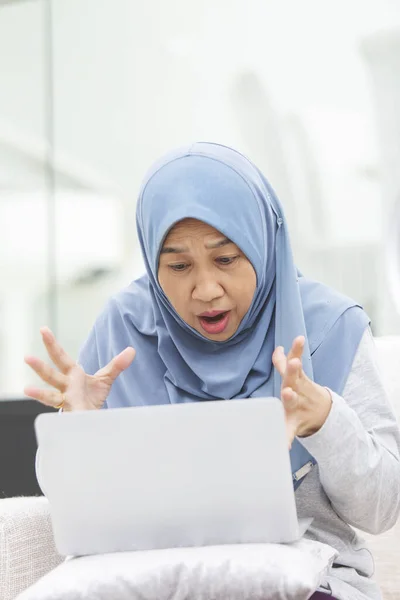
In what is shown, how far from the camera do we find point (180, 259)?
4.08 feet

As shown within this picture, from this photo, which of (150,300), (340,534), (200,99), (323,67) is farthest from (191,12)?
(340,534)

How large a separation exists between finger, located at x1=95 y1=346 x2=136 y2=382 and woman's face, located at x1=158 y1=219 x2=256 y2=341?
123 millimetres

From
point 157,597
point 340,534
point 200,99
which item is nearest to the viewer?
point 157,597

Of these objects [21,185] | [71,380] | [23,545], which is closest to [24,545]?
[23,545]

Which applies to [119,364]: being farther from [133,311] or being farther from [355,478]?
[355,478]

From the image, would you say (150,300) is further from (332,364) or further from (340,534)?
(340,534)

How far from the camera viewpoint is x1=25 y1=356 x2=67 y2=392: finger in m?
1.09

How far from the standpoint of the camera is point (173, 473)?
923 millimetres

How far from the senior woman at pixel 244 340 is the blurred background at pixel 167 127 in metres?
1.74

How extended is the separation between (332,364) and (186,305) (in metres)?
0.23

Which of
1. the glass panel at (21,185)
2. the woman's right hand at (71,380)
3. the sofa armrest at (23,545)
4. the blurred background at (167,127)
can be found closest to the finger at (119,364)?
the woman's right hand at (71,380)

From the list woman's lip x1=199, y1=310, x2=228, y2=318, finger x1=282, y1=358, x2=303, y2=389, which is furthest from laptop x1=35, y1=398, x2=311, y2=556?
woman's lip x1=199, y1=310, x2=228, y2=318

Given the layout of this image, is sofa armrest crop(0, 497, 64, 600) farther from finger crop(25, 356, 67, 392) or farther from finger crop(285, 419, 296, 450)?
finger crop(285, 419, 296, 450)

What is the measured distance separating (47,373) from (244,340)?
12.7 inches
